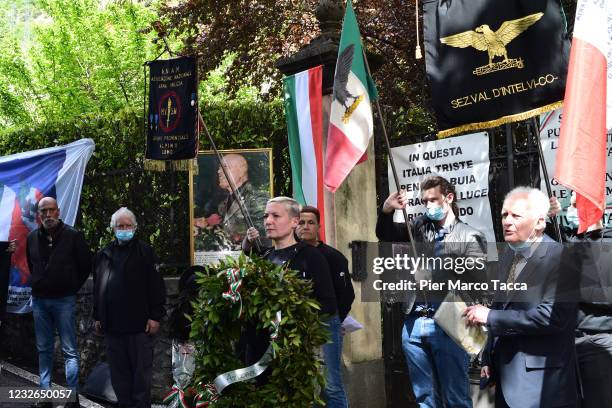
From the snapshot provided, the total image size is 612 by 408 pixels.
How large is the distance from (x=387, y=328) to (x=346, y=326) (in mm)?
1192

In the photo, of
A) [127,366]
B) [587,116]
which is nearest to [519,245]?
[587,116]

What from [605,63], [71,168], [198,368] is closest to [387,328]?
[198,368]

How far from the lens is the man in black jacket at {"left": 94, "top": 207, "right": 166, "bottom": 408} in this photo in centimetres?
777

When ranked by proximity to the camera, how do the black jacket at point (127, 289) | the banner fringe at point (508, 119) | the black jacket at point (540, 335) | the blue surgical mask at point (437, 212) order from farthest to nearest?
1. the black jacket at point (127, 289)
2. the blue surgical mask at point (437, 212)
3. the banner fringe at point (508, 119)
4. the black jacket at point (540, 335)

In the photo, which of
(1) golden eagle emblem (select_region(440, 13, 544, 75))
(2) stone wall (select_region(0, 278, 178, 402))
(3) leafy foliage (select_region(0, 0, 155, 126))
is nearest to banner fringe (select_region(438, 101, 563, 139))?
(1) golden eagle emblem (select_region(440, 13, 544, 75))

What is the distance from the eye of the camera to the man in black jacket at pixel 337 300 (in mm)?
6688

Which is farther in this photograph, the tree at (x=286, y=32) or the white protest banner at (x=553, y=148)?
the tree at (x=286, y=32)

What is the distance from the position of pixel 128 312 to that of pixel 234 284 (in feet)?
9.22

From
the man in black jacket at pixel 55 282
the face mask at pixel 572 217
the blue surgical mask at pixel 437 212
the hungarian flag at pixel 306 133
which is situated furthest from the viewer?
the man in black jacket at pixel 55 282

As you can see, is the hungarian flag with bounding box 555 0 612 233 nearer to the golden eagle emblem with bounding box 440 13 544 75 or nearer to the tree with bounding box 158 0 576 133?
the golden eagle emblem with bounding box 440 13 544 75

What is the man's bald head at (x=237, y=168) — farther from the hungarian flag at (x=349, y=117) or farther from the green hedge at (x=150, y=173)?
the hungarian flag at (x=349, y=117)

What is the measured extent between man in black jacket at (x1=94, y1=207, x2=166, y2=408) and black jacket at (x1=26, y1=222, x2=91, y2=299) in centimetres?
72

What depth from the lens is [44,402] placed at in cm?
849

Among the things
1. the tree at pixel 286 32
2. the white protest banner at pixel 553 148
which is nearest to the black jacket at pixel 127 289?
the white protest banner at pixel 553 148
